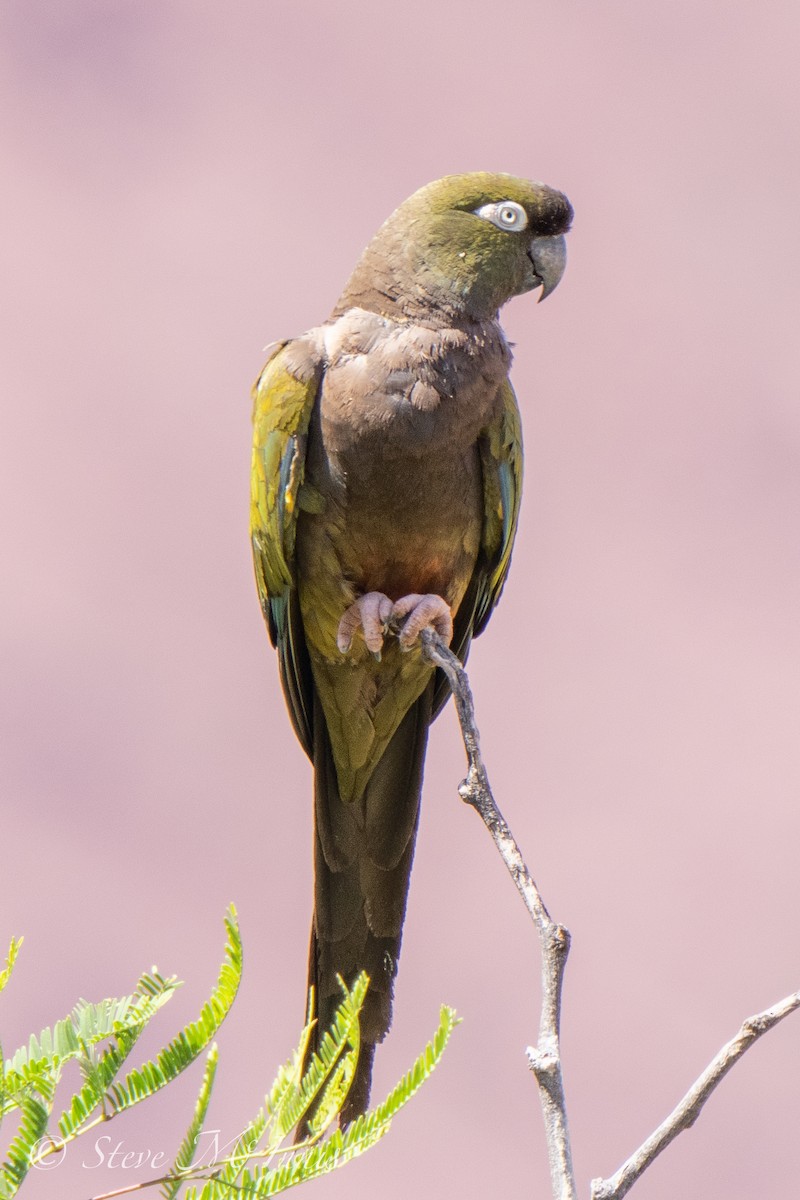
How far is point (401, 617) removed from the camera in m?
2.83

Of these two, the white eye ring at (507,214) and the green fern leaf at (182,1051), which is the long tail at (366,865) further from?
the green fern leaf at (182,1051)

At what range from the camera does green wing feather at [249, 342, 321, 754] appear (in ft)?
9.38

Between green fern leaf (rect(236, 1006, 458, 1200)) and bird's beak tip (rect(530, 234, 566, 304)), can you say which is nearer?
green fern leaf (rect(236, 1006, 458, 1200))

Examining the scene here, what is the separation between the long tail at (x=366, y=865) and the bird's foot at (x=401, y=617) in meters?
0.32

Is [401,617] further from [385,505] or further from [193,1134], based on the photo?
[193,1134]

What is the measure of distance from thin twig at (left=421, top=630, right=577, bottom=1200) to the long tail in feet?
3.76

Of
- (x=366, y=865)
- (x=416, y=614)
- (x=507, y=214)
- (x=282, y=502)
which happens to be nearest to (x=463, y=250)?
(x=507, y=214)

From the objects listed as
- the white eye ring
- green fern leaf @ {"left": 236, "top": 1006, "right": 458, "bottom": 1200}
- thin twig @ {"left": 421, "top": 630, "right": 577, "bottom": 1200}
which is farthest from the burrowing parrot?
green fern leaf @ {"left": 236, "top": 1006, "right": 458, "bottom": 1200}

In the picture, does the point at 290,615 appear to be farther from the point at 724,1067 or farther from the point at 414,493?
the point at 724,1067

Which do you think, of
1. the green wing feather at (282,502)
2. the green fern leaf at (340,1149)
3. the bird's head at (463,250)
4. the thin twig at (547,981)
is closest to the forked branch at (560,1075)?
the thin twig at (547,981)

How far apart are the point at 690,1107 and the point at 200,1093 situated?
0.49 meters

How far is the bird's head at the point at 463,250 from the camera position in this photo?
2.92 meters

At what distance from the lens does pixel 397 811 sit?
121 inches

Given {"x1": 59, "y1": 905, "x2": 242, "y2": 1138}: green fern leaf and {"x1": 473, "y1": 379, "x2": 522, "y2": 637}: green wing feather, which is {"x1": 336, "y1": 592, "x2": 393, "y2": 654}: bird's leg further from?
{"x1": 59, "y1": 905, "x2": 242, "y2": 1138}: green fern leaf
